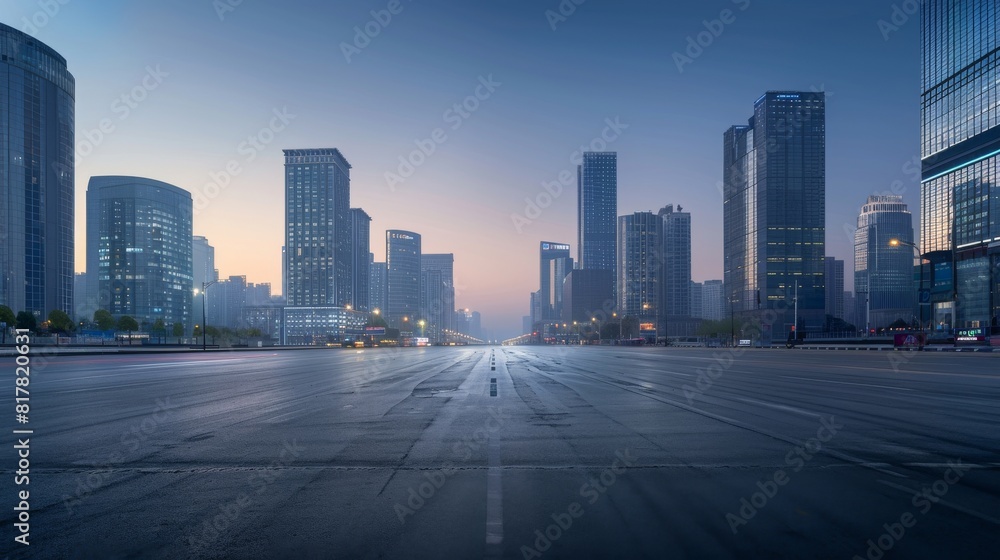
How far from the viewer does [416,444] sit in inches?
314

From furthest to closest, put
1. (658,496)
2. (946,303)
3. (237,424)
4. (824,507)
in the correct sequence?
(946,303) < (237,424) < (658,496) < (824,507)

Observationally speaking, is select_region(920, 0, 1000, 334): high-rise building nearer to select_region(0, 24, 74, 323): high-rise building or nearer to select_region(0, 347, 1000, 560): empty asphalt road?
select_region(0, 347, 1000, 560): empty asphalt road

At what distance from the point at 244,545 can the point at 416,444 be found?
12.4ft

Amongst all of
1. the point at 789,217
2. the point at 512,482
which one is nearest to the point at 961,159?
the point at 789,217

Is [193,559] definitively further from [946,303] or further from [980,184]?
[980,184]

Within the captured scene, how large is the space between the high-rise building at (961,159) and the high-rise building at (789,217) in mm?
51986

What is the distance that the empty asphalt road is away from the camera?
4.26 m

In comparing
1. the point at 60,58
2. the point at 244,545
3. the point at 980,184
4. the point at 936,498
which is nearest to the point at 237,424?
the point at 244,545

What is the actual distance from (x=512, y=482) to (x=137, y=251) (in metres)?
219

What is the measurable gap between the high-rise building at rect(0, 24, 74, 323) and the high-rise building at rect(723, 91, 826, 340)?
194 m

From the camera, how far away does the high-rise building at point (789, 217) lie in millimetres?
180625

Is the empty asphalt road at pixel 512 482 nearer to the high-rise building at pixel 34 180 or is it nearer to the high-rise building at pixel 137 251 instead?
the high-rise building at pixel 34 180

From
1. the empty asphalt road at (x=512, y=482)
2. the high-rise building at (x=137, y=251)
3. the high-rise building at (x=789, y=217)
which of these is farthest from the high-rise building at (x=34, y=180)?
the high-rise building at (x=789, y=217)

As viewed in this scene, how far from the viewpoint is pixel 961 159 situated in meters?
117
